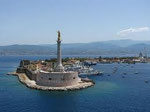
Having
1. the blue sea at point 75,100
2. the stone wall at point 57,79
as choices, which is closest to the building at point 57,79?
the stone wall at point 57,79

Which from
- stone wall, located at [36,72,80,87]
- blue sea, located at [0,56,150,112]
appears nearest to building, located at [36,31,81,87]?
stone wall, located at [36,72,80,87]

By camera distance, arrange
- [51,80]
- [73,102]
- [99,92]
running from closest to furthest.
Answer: [73,102]
[99,92]
[51,80]

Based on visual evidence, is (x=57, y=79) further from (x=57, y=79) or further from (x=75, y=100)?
(x=75, y=100)

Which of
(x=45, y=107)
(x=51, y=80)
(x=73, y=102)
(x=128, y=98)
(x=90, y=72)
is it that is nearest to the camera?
(x=45, y=107)

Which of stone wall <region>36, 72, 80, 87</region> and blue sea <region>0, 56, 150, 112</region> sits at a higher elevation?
stone wall <region>36, 72, 80, 87</region>

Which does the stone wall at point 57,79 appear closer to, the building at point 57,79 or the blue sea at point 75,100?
the building at point 57,79

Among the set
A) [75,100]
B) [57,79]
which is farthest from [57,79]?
[75,100]

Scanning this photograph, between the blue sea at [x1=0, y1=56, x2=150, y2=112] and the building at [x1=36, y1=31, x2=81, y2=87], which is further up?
the building at [x1=36, y1=31, x2=81, y2=87]

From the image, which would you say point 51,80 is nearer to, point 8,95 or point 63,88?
point 63,88

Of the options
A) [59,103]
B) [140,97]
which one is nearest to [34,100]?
[59,103]

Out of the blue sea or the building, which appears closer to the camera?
the blue sea

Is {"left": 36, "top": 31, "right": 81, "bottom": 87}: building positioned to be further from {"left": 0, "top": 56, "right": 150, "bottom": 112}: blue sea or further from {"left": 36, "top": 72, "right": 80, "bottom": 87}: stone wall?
{"left": 0, "top": 56, "right": 150, "bottom": 112}: blue sea
